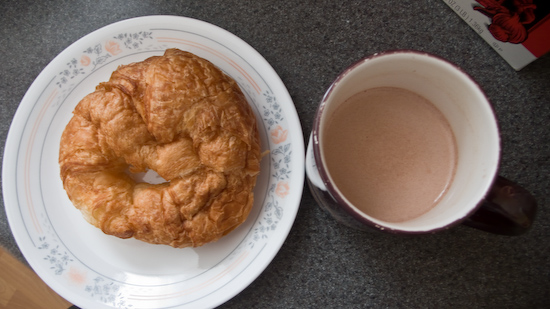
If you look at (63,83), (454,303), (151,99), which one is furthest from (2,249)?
(454,303)

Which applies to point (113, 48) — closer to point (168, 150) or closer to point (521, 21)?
point (168, 150)

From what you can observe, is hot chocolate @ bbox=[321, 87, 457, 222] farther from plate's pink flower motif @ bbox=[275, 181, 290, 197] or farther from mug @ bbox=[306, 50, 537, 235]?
plate's pink flower motif @ bbox=[275, 181, 290, 197]

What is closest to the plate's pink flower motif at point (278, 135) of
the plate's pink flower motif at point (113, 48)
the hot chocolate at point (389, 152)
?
the hot chocolate at point (389, 152)

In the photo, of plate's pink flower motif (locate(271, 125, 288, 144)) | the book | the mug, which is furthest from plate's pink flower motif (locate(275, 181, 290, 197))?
the book

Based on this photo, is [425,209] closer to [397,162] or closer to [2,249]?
[397,162]

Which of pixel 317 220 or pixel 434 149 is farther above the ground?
pixel 434 149

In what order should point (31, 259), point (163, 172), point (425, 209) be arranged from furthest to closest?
point (31, 259)
point (163, 172)
point (425, 209)

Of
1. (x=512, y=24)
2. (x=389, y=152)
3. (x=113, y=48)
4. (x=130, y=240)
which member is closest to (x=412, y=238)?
(x=389, y=152)
